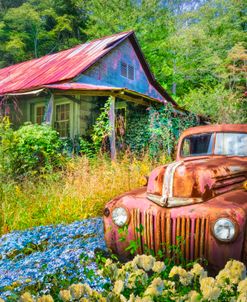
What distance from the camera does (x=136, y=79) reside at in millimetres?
→ 19062

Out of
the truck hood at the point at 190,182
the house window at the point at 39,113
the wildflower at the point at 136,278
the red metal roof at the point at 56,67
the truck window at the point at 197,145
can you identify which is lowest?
the wildflower at the point at 136,278

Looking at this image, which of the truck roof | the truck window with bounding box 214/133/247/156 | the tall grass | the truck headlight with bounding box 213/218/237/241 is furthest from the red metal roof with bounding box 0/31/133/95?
the truck headlight with bounding box 213/218/237/241

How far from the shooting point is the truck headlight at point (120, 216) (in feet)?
11.7

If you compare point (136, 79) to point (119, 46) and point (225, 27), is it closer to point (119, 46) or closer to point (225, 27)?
point (119, 46)

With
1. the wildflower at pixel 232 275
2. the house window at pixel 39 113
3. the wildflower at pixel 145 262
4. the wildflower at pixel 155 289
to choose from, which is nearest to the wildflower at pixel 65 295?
the wildflower at pixel 155 289

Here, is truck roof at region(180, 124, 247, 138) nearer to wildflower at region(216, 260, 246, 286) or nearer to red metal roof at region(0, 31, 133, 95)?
wildflower at region(216, 260, 246, 286)

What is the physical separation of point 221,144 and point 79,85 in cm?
981

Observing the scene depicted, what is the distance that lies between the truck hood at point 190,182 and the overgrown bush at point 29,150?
5058 millimetres

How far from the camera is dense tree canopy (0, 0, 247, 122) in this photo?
77.7 ft

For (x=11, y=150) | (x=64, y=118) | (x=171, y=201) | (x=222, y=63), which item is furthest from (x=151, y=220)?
(x=222, y=63)

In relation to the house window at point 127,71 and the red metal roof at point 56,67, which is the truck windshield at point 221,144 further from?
the house window at point 127,71

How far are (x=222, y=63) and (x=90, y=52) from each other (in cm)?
1078

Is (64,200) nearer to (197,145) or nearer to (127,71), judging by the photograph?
(197,145)

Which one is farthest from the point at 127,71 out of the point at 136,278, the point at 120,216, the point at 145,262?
the point at 136,278
